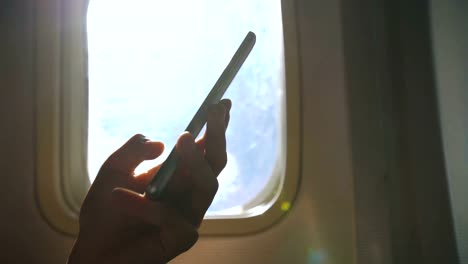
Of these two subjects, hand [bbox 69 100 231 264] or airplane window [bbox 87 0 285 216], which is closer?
hand [bbox 69 100 231 264]

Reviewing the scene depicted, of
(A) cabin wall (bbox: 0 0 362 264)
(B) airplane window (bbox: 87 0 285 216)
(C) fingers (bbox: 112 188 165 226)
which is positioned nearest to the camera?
(C) fingers (bbox: 112 188 165 226)

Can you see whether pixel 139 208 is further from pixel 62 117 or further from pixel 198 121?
pixel 62 117

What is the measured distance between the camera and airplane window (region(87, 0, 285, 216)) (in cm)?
74

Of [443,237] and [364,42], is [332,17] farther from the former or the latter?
[443,237]

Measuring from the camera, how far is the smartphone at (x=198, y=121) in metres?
0.42

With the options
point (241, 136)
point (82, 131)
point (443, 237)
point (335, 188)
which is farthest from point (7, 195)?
point (443, 237)

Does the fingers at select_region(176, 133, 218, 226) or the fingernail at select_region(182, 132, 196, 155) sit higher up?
the fingernail at select_region(182, 132, 196, 155)

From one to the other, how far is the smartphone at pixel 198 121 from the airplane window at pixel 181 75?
275 mm

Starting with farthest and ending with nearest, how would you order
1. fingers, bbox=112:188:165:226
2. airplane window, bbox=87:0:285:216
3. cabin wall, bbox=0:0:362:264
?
airplane window, bbox=87:0:285:216 → cabin wall, bbox=0:0:362:264 → fingers, bbox=112:188:165:226

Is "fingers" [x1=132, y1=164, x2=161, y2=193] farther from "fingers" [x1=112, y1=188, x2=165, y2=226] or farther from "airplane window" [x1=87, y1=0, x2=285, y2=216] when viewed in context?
"airplane window" [x1=87, y1=0, x2=285, y2=216]

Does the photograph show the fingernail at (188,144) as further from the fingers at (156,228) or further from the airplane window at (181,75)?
the airplane window at (181,75)

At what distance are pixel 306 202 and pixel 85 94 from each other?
0.41 m

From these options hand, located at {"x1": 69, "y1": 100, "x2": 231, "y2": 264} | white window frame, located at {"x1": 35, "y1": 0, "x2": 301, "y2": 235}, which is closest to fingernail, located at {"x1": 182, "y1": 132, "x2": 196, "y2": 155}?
hand, located at {"x1": 69, "y1": 100, "x2": 231, "y2": 264}

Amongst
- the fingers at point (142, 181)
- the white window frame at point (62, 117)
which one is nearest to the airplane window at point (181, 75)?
the white window frame at point (62, 117)
